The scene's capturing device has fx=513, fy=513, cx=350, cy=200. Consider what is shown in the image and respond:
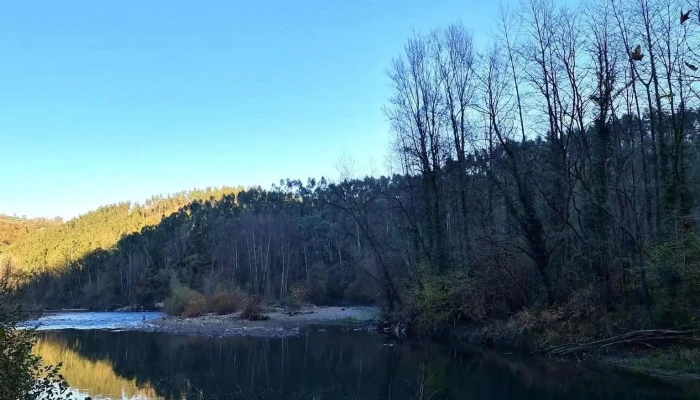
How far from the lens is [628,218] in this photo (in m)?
17.9

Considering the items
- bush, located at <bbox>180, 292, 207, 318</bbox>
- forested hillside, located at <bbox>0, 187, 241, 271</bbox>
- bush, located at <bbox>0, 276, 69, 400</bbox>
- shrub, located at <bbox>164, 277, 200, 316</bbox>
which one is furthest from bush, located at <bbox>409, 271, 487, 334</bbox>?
forested hillside, located at <bbox>0, 187, 241, 271</bbox>

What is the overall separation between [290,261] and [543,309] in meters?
56.7

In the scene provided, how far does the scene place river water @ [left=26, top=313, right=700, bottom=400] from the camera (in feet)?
42.0

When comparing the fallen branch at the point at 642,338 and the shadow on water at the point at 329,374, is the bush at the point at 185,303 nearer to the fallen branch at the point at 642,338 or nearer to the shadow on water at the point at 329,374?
the shadow on water at the point at 329,374

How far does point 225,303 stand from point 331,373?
30750 mm

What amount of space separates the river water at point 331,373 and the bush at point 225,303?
18898 mm

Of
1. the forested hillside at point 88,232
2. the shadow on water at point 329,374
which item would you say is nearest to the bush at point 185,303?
the shadow on water at point 329,374

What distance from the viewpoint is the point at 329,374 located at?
17.0 metres

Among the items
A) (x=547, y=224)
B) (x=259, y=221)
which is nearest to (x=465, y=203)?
(x=547, y=224)

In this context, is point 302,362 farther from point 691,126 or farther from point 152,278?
point 152,278

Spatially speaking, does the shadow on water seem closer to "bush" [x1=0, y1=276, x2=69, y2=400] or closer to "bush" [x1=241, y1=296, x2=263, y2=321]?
"bush" [x1=0, y1=276, x2=69, y2=400]

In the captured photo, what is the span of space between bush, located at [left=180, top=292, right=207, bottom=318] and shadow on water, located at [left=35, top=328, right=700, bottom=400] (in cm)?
1891

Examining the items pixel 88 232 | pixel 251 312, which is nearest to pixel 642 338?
pixel 251 312

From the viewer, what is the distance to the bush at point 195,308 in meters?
45.5
